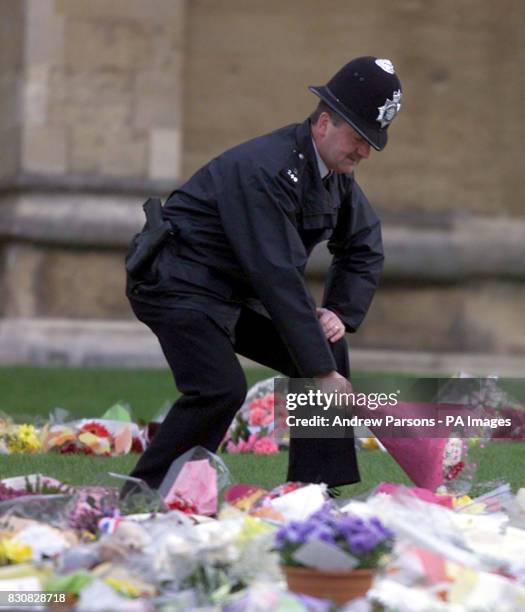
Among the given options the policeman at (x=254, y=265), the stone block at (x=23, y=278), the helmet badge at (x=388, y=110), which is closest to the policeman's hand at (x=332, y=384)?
the policeman at (x=254, y=265)

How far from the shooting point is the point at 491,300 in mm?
12688

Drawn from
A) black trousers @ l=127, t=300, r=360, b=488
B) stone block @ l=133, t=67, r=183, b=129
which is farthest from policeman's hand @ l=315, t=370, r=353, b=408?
stone block @ l=133, t=67, r=183, b=129

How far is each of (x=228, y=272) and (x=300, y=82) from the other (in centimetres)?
718

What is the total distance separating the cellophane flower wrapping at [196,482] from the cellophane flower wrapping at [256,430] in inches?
75.1

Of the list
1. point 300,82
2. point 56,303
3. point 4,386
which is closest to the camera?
point 4,386

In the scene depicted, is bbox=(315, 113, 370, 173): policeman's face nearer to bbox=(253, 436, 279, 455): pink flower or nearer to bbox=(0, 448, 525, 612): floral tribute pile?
bbox=(0, 448, 525, 612): floral tribute pile

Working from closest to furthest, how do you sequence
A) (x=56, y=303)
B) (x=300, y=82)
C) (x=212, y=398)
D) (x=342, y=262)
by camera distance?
1. (x=212, y=398)
2. (x=342, y=262)
3. (x=56, y=303)
4. (x=300, y=82)

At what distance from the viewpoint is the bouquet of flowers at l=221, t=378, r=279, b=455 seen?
7719 mm

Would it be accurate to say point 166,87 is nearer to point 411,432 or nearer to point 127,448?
point 127,448

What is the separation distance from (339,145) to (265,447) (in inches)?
95.1

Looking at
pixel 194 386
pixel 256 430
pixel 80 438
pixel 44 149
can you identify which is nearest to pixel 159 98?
pixel 44 149

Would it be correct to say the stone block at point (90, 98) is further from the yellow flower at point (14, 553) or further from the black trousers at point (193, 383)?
the yellow flower at point (14, 553)

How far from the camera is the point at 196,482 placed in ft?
17.6

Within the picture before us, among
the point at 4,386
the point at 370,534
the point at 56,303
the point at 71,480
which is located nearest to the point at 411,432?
the point at 71,480
